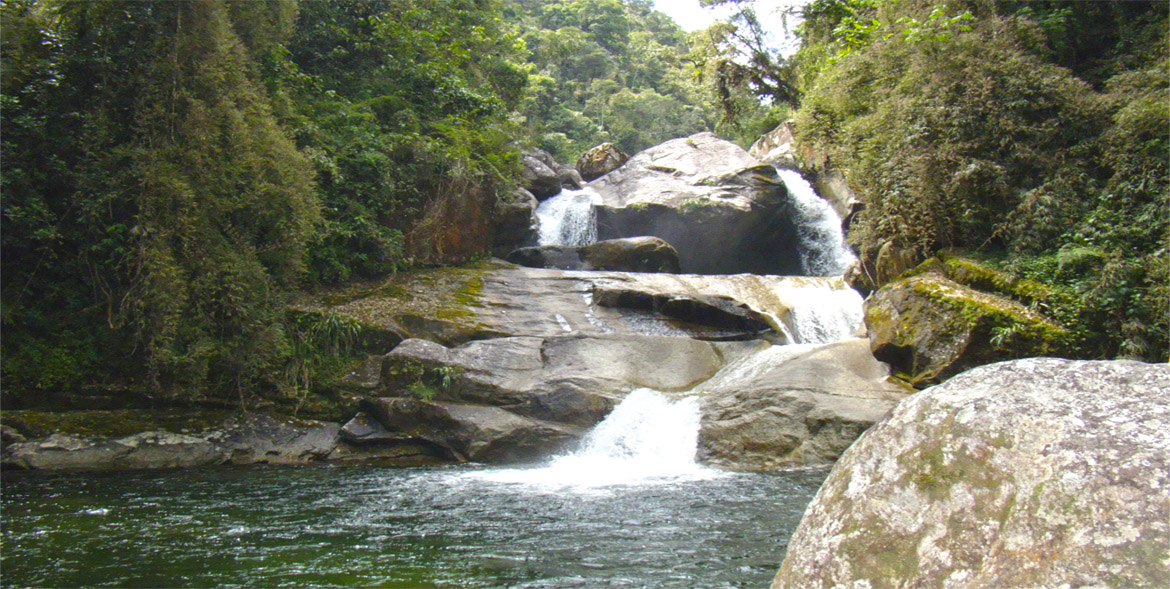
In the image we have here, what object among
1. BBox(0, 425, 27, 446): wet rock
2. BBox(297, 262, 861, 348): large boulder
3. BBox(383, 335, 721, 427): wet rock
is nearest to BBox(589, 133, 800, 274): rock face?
BBox(297, 262, 861, 348): large boulder

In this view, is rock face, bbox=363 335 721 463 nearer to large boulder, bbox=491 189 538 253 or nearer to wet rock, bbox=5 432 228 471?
wet rock, bbox=5 432 228 471

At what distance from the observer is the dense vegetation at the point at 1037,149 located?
944 centimetres

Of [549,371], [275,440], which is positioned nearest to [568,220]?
[549,371]

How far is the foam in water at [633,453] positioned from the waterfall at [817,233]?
10711 mm

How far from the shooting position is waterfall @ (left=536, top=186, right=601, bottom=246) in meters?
21.5

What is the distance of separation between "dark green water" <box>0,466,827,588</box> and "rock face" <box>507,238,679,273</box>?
10097mm

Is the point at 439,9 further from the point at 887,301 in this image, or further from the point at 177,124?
the point at 887,301

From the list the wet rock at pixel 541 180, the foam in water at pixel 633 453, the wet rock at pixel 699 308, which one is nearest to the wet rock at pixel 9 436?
the foam in water at pixel 633 453

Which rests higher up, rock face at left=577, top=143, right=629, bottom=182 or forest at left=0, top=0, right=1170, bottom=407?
rock face at left=577, top=143, right=629, bottom=182

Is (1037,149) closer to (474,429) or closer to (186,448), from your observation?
(474,429)

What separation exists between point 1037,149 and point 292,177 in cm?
1259

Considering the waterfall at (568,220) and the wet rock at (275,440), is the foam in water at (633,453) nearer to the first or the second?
the wet rock at (275,440)

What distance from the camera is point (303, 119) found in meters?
13.4

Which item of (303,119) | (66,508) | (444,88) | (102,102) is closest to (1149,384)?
(66,508)
